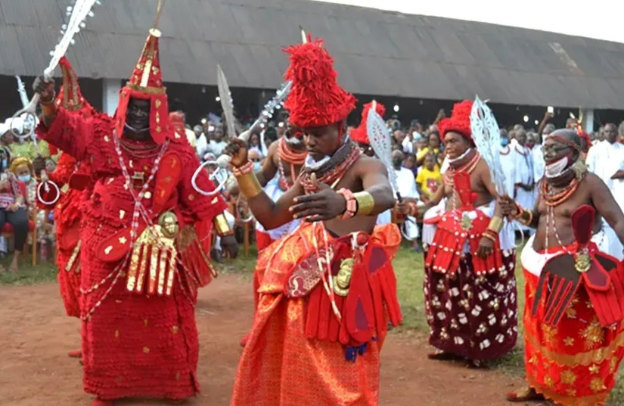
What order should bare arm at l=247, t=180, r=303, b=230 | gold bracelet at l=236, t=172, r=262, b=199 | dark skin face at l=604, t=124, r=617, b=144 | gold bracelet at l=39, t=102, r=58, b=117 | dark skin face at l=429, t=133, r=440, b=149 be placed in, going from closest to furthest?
gold bracelet at l=236, t=172, r=262, b=199 < bare arm at l=247, t=180, r=303, b=230 < gold bracelet at l=39, t=102, r=58, b=117 < dark skin face at l=604, t=124, r=617, b=144 < dark skin face at l=429, t=133, r=440, b=149

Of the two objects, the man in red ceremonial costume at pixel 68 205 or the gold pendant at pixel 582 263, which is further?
the man in red ceremonial costume at pixel 68 205

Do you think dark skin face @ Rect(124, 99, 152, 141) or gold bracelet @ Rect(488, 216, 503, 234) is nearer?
dark skin face @ Rect(124, 99, 152, 141)

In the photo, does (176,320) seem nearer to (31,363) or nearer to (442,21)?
(31,363)

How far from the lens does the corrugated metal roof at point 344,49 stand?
59.5 feet

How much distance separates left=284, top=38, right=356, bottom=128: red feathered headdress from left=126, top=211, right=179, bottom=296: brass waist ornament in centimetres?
188

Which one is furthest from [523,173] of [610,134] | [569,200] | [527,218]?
[569,200]

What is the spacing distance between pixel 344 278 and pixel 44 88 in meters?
2.24

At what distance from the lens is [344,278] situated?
3732 millimetres

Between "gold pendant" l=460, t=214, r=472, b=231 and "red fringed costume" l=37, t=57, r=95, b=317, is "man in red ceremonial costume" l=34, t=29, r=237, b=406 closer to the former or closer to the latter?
"red fringed costume" l=37, t=57, r=95, b=317

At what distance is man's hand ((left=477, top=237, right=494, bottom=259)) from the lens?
605 cm

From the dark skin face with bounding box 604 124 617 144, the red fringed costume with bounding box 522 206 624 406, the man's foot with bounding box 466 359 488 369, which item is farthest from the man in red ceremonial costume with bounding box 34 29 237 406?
the dark skin face with bounding box 604 124 617 144

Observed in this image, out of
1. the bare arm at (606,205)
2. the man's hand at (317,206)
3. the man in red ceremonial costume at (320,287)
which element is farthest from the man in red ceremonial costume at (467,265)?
the man's hand at (317,206)

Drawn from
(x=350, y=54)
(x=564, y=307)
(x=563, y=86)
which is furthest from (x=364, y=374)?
(x=563, y=86)

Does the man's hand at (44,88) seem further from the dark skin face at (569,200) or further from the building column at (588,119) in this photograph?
the building column at (588,119)
